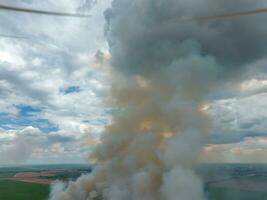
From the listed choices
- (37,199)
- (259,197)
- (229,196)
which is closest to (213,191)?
(229,196)

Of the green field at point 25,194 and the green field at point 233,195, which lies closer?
the green field at point 233,195

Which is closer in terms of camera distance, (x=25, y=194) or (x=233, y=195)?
(x=233, y=195)

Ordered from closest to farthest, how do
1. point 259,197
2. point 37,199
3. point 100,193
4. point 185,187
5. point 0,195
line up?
point 185,187, point 100,193, point 259,197, point 37,199, point 0,195

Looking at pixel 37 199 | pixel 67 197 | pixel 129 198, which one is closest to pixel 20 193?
pixel 37 199

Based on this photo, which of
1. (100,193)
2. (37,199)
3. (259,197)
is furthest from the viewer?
(37,199)

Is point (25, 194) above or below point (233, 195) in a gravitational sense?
above

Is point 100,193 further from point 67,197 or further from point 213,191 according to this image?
point 213,191

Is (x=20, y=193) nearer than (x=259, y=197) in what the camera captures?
No

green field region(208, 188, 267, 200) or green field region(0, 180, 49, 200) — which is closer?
green field region(208, 188, 267, 200)

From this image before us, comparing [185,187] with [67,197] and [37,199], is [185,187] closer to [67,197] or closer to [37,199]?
[67,197]

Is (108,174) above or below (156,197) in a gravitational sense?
above
